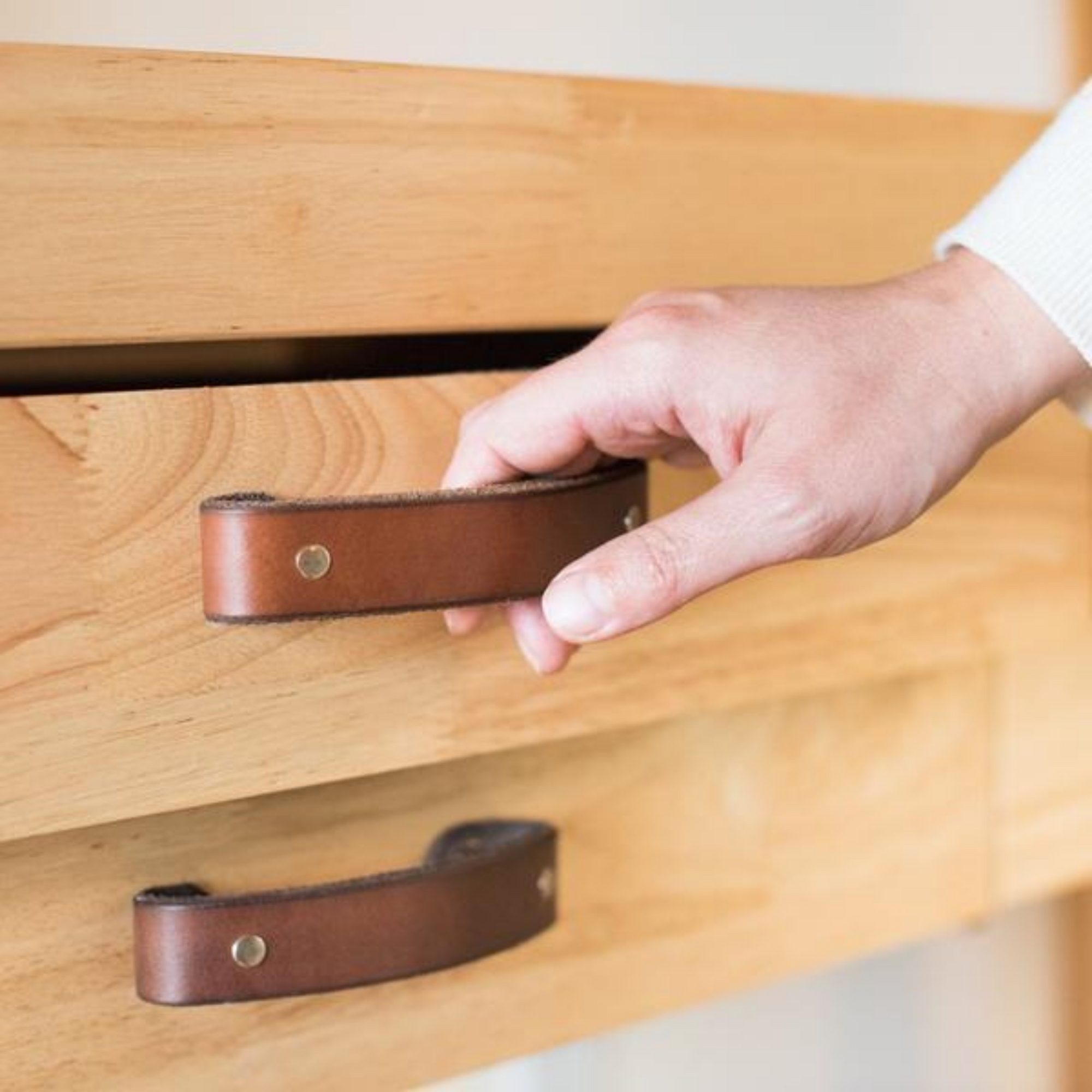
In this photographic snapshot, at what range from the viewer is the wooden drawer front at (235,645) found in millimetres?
414

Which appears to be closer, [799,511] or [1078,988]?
[799,511]

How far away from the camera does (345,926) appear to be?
47 centimetres

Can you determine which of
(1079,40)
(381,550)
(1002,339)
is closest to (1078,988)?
(1079,40)

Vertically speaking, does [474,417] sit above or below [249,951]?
above

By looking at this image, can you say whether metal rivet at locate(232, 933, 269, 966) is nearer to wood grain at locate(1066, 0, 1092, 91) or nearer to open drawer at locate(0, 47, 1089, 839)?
open drawer at locate(0, 47, 1089, 839)

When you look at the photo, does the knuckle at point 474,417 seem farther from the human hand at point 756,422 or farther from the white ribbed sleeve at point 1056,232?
the white ribbed sleeve at point 1056,232

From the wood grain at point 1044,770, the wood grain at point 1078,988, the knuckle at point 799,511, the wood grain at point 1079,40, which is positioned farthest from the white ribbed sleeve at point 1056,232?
the wood grain at point 1078,988

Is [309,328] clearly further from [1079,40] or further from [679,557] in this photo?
[1079,40]

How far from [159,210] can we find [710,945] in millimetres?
325

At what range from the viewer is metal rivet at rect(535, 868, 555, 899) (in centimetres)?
52

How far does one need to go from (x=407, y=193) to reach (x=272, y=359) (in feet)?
0.21

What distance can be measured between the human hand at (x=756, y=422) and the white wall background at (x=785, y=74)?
15 centimetres

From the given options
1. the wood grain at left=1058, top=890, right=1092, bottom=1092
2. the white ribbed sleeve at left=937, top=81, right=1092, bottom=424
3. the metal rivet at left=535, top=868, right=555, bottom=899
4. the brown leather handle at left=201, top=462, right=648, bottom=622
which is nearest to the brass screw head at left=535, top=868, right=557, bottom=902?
the metal rivet at left=535, top=868, right=555, bottom=899

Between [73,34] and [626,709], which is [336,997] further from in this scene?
[73,34]
